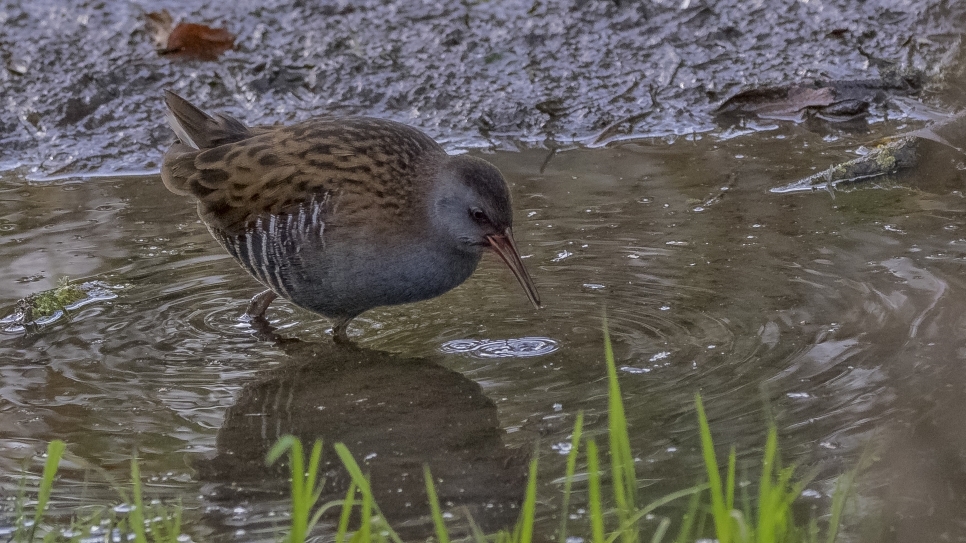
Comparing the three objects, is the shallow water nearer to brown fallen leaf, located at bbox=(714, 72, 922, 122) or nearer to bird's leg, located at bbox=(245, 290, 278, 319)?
bird's leg, located at bbox=(245, 290, 278, 319)

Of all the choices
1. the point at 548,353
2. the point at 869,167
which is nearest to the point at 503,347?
the point at 548,353

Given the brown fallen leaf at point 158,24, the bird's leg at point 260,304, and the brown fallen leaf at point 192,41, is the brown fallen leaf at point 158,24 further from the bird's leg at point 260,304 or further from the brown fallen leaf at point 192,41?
the bird's leg at point 260,304

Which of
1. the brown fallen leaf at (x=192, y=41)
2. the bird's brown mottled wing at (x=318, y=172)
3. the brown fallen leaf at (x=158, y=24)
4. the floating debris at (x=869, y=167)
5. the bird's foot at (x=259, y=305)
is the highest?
the brown fallen leaf at (x=158, y=24)

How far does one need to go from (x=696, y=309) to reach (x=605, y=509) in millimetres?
1508

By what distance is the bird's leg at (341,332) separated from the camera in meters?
4.27

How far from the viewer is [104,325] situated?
4.27 meters

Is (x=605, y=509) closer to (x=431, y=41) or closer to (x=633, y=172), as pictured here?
(x=633, y=172)

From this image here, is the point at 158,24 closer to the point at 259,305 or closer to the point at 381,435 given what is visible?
the point at 259,305

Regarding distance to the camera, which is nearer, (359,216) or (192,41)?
(359,216)

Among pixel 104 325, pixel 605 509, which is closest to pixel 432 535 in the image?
pixel 605 509

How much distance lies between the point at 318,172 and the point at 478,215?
2.01 ft

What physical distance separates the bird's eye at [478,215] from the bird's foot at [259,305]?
878 mm

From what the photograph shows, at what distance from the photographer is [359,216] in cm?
411

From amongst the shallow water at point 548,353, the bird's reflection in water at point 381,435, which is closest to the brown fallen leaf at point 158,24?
the shallow water at point 548,353
